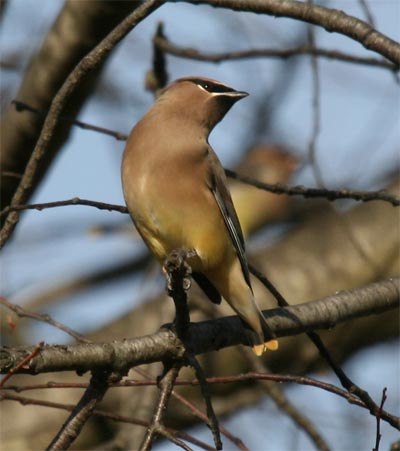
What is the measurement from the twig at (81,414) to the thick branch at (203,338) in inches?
2.0

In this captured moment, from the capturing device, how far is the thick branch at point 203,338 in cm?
302

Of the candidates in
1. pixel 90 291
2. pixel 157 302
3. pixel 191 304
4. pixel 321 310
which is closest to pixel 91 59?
pixel 321 310

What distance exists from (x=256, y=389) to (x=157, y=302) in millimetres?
806

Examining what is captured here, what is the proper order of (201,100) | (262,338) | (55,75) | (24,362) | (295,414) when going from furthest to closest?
(55,75) < (201,100) < (295,414) < (262,338) < (24,362)

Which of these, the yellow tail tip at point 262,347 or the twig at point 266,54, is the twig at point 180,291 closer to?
the yellow tail tip at point 262,347

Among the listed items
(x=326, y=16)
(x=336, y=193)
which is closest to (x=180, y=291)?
(x=336, y=193)

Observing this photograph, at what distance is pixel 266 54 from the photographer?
5398mm

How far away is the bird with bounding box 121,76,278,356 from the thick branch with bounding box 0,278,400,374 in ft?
0.37

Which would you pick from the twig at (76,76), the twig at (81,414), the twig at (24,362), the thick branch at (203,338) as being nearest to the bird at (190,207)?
the thick branch at (203,338)

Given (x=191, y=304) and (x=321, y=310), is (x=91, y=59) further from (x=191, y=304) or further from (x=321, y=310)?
(x=191, y=304)

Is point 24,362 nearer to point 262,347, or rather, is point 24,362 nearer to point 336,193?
point 262,347

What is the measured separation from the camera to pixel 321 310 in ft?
12.8

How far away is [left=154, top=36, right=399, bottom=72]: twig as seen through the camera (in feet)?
16.5

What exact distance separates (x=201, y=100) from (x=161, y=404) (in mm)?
1880
